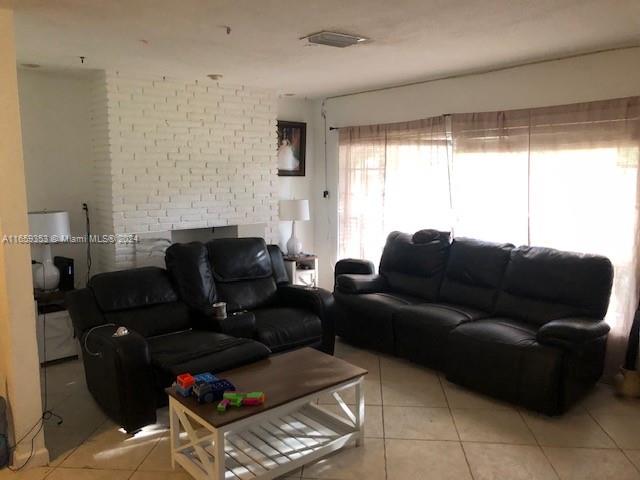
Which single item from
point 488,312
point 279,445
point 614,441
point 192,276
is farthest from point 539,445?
point 192,276

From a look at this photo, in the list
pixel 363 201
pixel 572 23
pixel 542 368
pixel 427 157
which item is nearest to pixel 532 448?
pixel 542 368

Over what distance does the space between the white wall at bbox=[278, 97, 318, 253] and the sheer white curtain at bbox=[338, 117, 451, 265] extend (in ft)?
1.58

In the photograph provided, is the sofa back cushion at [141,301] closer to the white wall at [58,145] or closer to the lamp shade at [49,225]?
the lamp shade at [49,225]

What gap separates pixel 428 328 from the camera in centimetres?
387

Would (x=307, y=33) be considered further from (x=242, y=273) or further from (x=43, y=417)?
(x=43, y=417)

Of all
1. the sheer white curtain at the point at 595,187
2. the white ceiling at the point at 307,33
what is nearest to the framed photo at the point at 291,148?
the white ceiling at the point at 307,33

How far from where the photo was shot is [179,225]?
4.84 meters

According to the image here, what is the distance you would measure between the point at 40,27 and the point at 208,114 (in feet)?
6.68

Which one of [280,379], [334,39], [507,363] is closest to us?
[280,379]

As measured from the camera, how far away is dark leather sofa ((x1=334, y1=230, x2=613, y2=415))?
128 inches

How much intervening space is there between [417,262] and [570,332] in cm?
158

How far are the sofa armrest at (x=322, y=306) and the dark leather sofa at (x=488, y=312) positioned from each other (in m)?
0.35

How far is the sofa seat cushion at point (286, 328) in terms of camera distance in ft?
12.4

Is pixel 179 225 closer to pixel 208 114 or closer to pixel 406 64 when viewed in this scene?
pixel 208 114
